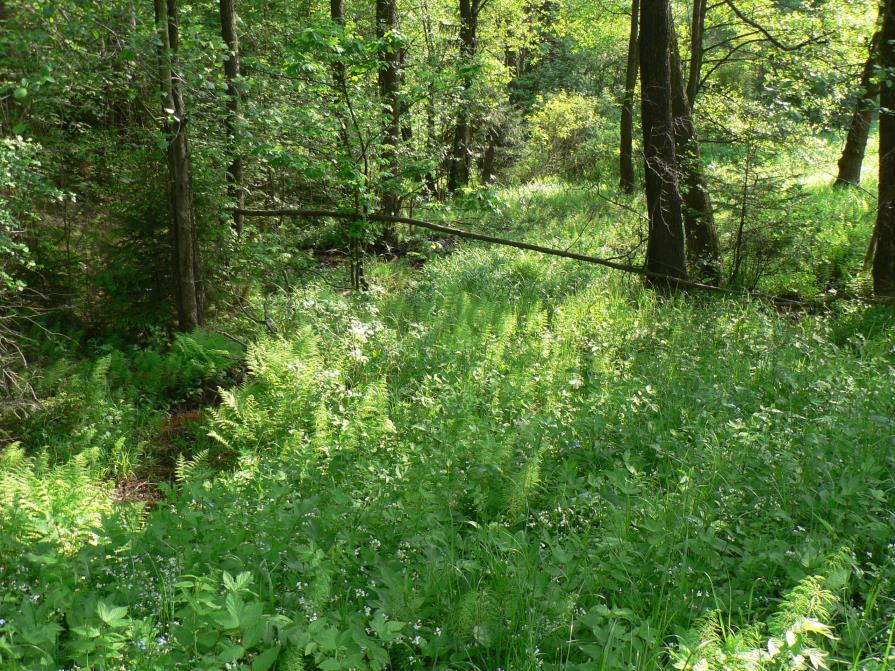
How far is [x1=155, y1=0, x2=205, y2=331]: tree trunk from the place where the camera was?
6773mm

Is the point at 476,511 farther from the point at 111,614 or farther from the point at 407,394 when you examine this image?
the point at 407,394

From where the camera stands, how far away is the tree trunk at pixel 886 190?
26.2 feet

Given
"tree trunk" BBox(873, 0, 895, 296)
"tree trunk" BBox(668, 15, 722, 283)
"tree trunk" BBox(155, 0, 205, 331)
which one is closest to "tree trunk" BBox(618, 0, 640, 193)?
"tree trunk" BBox(668, 15, 722, 283)

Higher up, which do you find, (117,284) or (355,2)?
(355,2)

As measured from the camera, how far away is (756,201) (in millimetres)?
9188

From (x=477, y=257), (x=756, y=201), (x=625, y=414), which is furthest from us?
(x=477, y=257)

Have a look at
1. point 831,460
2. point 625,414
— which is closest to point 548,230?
point 625,414

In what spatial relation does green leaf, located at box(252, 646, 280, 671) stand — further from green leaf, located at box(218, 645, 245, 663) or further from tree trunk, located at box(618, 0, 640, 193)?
tree trunk, located at box(618, 0, 640, 193)

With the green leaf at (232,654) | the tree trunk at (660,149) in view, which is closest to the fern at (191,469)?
the green leaf at (232,654)

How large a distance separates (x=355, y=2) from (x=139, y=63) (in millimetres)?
14852

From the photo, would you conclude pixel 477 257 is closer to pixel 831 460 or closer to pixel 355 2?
pixel 831 460

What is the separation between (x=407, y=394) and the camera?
19.4 ft

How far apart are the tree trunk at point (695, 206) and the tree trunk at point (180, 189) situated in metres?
6.82

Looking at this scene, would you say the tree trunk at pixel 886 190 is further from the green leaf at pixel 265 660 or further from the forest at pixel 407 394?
the green leaf at pixel 265 660
